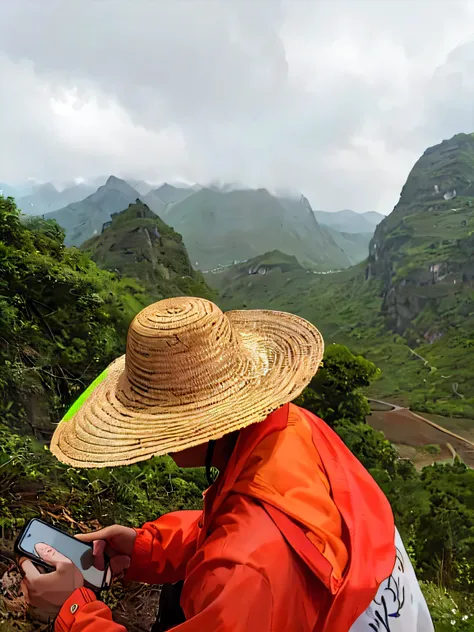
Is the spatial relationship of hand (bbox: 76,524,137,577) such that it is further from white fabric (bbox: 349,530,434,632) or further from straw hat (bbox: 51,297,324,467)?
white fabric (bbox: 349,530,434,632)

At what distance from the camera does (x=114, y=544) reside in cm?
121

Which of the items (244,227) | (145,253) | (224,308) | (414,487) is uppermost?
(244,227)

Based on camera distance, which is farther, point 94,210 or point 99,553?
point 94,210

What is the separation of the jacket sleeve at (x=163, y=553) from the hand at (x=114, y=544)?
0.08 feet

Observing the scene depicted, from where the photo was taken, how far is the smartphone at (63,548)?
1000 mm

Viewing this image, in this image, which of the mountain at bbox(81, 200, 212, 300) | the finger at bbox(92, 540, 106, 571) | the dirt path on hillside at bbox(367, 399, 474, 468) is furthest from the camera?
the mountain at bbox(81, 200, 212, 300)

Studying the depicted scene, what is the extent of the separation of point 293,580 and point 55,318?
237 cm

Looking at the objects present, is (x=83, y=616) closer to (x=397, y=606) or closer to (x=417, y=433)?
(x=397, y=606)

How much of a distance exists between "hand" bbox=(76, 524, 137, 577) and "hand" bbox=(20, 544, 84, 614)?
0.18 meters

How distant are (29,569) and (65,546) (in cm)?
13

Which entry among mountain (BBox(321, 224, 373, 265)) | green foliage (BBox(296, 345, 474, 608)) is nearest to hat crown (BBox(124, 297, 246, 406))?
green foliage (BBox(296, 345, 474, 608))

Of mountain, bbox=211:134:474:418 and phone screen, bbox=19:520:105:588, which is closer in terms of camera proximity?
phone screen, bbox=19:520:105:588

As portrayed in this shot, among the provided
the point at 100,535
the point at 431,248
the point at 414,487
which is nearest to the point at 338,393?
the point at 414,487

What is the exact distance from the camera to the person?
716 mm
